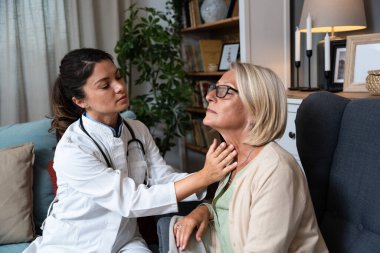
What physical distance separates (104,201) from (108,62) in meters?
0.52

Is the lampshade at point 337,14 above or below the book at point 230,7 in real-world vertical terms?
below

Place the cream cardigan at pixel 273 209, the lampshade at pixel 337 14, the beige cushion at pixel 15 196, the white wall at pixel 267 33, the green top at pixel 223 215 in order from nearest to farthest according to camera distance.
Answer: the cream cardigan at pixel 273 209, the green top at pixel 223 215, the beige cushion at pixel 15 196, the lampshade at pixel 337 14, the white wall at pixel 267 33

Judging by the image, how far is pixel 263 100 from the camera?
3.71ft

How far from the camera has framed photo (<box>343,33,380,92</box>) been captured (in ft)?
6.35

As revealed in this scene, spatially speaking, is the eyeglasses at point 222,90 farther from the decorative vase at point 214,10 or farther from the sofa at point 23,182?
the decorative vase at point 214,10

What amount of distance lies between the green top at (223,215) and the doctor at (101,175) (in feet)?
0.22

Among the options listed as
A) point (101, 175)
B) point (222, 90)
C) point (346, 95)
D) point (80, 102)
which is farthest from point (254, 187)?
point (346, 95)

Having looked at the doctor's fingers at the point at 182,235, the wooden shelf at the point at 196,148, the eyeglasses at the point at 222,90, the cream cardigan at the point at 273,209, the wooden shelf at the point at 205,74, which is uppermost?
the wooden shelf at the point at 205,74

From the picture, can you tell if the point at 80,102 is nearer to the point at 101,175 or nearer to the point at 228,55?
the point at 101,175

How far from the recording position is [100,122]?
1449mm

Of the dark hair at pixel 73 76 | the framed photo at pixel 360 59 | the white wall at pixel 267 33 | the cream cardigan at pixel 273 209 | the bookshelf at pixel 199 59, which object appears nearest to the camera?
the cream cardigan at pixel 273 209

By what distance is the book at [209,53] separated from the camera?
322cm

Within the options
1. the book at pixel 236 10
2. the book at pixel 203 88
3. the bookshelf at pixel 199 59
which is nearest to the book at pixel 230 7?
the book at pixel 236 10

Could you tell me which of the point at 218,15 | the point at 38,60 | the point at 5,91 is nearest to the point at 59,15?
the point at 38,60
